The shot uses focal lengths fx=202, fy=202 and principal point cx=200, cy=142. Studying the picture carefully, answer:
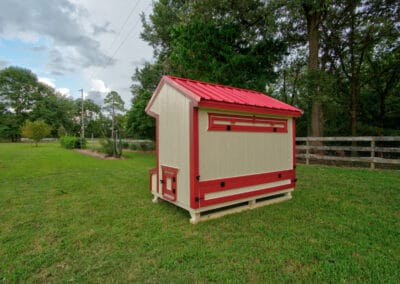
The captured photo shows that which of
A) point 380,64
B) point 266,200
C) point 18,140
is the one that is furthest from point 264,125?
point 18,140

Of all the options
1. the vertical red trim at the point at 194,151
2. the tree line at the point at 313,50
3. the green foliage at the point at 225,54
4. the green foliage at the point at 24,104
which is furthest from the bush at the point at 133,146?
the green foliage at the point at 24,104

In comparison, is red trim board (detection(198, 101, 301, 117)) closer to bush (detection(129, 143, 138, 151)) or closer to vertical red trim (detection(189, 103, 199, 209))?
vertical red trim (detection(189, 103, 199, 209))

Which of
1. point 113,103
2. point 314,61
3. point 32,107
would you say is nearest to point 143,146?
point 314,61

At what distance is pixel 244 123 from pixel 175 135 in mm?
1181

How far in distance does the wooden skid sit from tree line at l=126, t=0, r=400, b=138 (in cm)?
529

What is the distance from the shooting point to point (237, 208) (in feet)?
11.2

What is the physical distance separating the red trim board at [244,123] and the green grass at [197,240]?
140 centimetres

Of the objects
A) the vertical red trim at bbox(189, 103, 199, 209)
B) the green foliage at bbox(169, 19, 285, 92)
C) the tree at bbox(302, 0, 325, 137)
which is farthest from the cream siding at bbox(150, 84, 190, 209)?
the tree at bbox(302, 0, 325, 137)

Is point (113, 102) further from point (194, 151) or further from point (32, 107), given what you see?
point (194, 151)

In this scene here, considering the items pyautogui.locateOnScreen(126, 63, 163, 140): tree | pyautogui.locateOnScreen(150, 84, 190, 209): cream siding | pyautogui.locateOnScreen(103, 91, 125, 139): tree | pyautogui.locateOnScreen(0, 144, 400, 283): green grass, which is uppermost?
pyautogui.locateOnScreen(103, 91, 125, 139): tree

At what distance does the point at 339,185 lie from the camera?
4848 mm

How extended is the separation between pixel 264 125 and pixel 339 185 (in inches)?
110

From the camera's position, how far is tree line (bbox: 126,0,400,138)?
7.77m

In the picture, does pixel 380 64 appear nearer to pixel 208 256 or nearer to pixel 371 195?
pixel 371 195
